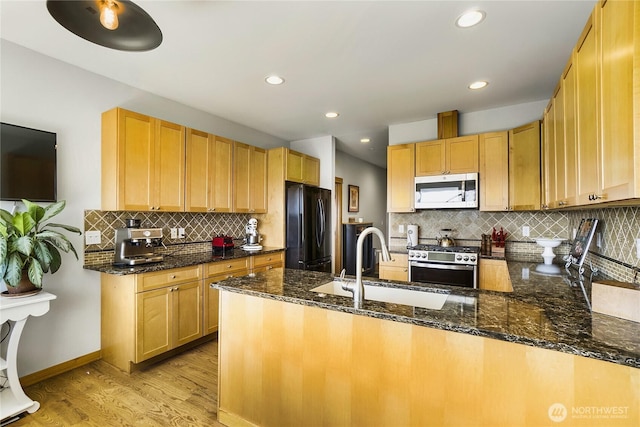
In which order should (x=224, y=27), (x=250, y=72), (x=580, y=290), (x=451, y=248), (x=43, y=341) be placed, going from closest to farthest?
(x=580, y=290) → (x=224, y=27) → (x=43, y=341) → (x=250, y=72) → (x=451, y=248)

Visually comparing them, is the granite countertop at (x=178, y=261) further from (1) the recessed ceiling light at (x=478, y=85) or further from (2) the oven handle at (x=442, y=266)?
(1) the recessed ceiling light at (x=478, y=85)

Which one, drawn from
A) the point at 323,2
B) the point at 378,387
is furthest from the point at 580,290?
the point at 323,2

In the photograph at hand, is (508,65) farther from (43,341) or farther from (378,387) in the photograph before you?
(43,341)

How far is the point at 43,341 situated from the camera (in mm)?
Result: 2465

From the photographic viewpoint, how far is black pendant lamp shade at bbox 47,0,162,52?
1.44m

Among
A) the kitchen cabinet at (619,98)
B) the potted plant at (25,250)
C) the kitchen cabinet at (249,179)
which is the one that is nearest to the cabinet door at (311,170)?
the kitchen cabinet at (249,179)

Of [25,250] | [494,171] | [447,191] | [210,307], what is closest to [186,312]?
[210,307]

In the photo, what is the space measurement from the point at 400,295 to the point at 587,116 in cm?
130

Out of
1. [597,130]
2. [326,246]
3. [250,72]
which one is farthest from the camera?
[326,246]

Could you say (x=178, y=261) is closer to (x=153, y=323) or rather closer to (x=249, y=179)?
(x=153, y=323)

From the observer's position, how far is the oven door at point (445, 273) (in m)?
3.29

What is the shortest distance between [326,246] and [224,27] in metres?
3.28

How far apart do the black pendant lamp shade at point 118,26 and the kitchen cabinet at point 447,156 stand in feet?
10.2

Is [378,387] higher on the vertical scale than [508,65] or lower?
lower
